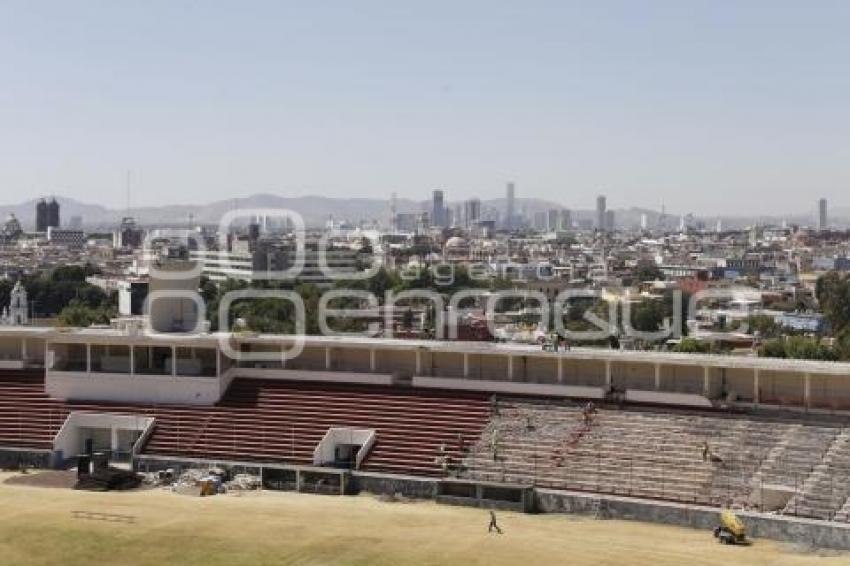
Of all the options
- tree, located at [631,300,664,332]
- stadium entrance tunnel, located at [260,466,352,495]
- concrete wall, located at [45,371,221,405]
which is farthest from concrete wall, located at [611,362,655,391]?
tree, located at [631,300,664,332]

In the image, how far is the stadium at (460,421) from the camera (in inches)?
1510

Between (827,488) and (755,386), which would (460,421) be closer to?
(755,386)

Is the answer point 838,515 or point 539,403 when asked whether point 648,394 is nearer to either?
point 539,403

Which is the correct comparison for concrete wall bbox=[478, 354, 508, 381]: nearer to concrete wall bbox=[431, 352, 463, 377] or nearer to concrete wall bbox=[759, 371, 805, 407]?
concrete wall bbox=[431, 352, 463, 377]

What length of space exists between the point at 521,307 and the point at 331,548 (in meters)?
142

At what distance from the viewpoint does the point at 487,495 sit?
39.9 meters

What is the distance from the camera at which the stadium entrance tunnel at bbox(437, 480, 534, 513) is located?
39125mm

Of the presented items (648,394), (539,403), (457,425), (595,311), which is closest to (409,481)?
(457,425)

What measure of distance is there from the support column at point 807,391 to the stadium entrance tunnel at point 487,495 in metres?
11.5

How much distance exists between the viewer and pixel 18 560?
3253 cm

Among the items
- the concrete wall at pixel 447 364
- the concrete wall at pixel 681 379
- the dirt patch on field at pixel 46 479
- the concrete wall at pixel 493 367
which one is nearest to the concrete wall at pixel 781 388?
the concrete wall at pixel 681 379

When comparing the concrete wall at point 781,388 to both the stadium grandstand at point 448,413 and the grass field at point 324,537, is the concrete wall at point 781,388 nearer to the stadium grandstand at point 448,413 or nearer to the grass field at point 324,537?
the stadium grandstand at point 448,413

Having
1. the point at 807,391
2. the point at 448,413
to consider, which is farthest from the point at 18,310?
the point at 807,391

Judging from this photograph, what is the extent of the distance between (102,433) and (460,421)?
1556cm
